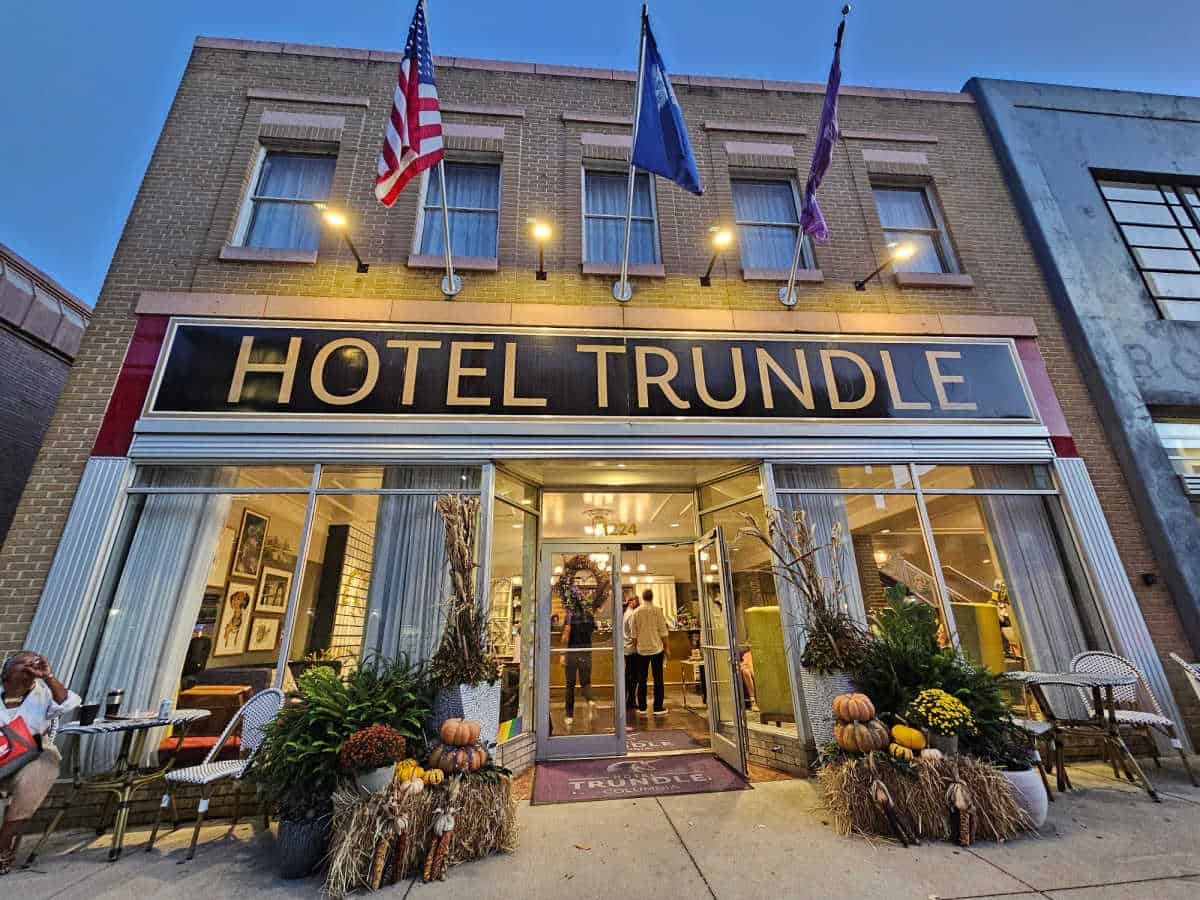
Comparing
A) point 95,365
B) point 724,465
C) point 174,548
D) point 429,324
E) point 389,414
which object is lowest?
point 174,548

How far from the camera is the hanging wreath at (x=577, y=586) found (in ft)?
23.5

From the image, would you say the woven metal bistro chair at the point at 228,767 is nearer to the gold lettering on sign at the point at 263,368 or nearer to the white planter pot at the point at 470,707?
the white planter pot at the point at 470,707

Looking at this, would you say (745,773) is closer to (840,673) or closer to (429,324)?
Answer: (840,673)

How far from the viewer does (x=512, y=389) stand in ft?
21.4

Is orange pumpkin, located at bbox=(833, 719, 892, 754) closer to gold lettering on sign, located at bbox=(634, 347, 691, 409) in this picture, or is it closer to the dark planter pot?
gold lettering on sign, located at bbox=(634, 347, 691, 409)

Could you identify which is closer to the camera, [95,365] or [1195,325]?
[95,365]

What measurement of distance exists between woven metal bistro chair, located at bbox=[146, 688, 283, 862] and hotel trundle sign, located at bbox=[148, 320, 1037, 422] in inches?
124

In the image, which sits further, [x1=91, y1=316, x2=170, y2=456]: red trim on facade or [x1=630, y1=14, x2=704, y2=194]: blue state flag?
[x1=630, y1=14, x2=704, y2=194]: blue state flag

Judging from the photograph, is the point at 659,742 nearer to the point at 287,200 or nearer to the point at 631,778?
the point at 631,778

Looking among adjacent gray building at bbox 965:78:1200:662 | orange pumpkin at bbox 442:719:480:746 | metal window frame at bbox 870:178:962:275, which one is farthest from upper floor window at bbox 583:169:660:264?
adjacent gray building at bbox 965:78:1200:662

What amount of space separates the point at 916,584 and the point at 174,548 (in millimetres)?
8697

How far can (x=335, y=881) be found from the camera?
11.2ft

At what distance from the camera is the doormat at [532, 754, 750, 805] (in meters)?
5.19

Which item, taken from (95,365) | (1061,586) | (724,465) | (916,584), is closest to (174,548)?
(95,365)
